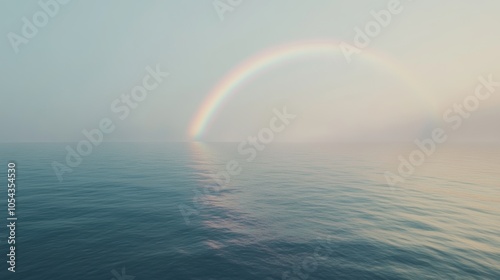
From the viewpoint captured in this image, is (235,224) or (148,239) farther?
(235,224)

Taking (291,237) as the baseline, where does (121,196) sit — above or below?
Answer: above

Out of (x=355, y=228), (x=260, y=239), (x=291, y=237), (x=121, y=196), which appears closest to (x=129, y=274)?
(x=260, y=239)

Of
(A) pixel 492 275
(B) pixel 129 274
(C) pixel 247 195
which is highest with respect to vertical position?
(C) pixel 247 195

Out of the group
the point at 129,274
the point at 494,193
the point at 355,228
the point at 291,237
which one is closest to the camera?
the point at 129,274

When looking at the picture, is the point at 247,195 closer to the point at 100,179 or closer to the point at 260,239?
the point at 260,239

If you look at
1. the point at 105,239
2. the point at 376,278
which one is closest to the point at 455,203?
the point at 376,278

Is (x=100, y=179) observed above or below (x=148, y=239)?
above

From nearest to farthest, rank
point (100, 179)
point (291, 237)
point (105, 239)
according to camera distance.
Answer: point (105, 239)
point (291, 237)
point (100, 179)

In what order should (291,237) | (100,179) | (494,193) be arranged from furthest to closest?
(100,179) < (494,193) < (291,237)

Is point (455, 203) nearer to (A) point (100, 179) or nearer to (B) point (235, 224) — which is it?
(B) point (235, 224)
